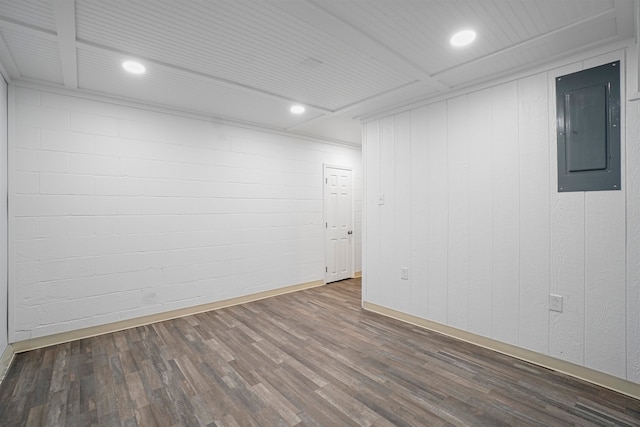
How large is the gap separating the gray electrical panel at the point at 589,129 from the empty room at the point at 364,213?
2 cm

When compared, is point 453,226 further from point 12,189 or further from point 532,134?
point 12,189

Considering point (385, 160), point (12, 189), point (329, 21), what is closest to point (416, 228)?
point (385, 160)

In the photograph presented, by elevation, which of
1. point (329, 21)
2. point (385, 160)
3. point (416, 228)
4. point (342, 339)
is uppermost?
point (329, 21)

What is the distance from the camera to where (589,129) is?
7.79ft

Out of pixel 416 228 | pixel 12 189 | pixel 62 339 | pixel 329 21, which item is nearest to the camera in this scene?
pixel 329 21

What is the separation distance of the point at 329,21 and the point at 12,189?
3.41 metres

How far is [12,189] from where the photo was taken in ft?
9.54

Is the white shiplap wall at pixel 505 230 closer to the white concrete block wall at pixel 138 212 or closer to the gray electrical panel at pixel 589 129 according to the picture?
the gray electrical panel at pixel 589 129

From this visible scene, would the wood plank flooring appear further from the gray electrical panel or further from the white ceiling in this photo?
the white ceiling

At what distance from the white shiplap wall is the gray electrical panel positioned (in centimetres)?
6

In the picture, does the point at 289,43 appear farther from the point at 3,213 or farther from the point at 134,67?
the point at 3,213

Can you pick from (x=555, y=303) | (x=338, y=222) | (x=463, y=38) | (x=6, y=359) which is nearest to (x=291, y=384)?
(x=555, y=303)

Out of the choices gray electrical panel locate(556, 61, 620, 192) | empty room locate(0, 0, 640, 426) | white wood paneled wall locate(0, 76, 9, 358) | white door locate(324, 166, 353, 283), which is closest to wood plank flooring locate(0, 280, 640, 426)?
empty room locate(0, 0, 640, 426)

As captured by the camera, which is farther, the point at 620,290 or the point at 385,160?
the point at 385,160
